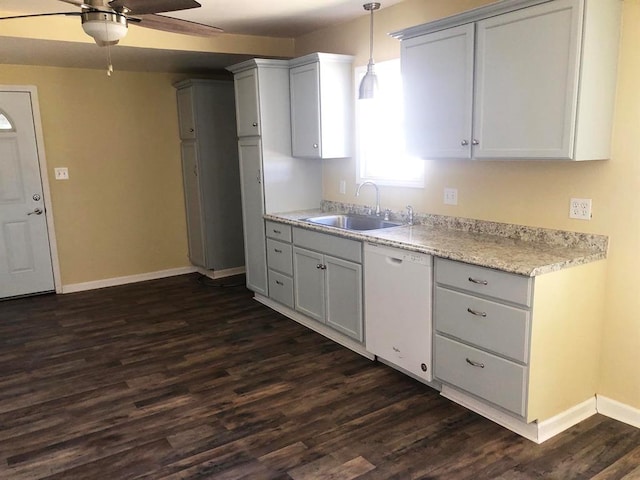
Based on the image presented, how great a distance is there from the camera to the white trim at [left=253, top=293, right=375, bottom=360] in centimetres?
362

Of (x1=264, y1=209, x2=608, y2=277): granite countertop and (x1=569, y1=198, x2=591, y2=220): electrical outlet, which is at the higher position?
(x1=569, y1=198, x2=591, y2=220): electrical outlet

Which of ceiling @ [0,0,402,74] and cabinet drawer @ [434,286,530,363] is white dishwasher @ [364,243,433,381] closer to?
cabinet drawer @ [434,286,530,363]

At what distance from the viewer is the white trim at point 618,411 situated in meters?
2.64

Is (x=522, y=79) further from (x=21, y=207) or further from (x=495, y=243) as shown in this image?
(x=21, y=207)

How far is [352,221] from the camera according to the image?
4293 mm

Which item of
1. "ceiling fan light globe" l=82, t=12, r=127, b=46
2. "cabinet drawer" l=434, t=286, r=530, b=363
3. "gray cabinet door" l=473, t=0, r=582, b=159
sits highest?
"ceiling fan light globe" l=82, t=12, r=127, b=46

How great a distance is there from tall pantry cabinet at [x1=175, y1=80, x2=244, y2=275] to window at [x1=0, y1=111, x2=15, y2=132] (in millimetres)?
1652

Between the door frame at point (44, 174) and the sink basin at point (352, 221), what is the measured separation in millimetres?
2860

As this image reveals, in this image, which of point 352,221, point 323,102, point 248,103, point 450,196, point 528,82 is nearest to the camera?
point 528,82

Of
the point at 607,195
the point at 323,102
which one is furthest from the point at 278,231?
the point at 607,195

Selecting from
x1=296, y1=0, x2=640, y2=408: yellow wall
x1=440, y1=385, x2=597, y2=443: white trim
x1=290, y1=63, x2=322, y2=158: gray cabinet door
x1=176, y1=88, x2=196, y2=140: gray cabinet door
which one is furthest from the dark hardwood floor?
x1=176, y1=88, x2=196, y2=140: gray cabinet door

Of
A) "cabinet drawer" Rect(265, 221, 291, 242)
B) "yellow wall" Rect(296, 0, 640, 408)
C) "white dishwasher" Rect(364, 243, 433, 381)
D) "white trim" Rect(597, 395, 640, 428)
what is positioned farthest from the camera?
"cabinet drawer" Rect(265, 221, 291, 242)

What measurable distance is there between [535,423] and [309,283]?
1.96 m

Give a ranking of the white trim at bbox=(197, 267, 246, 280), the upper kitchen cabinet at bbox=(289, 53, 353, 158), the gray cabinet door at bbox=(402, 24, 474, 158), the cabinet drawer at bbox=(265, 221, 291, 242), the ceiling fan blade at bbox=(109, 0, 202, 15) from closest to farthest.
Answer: the ceiling fan blade at bbox=(109, 0, 202, 15) < the gray cabinet door at bbox=(402, 24, 474, 158) < the upper kitchen cabinet at bbox=(289, 53, 353, 158) < the cabinet drawer at bbox=(265, 221, 291, 242) < the white trim at bbox=(197, 267, 246, 280)
